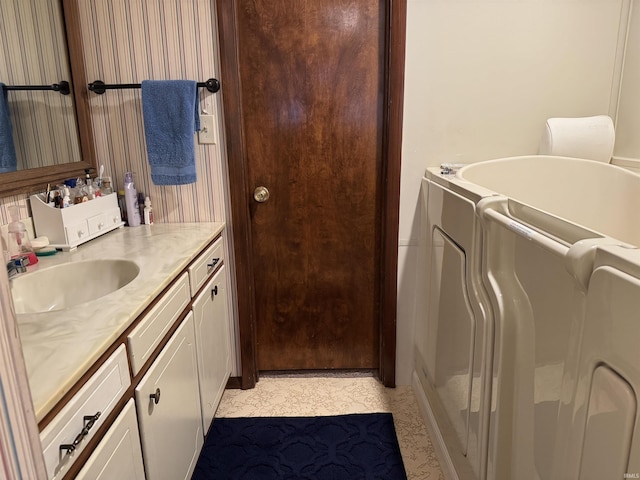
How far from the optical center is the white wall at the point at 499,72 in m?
1.90

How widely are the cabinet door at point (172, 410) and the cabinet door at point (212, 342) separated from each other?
0.25 feet

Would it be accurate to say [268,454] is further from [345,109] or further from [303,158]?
[345,109]

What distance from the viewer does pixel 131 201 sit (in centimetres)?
197

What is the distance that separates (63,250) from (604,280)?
1607mm

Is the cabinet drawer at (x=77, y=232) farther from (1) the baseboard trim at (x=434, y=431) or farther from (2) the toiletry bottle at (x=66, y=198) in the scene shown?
(1) the baseboard trim at (x=434, y=431)

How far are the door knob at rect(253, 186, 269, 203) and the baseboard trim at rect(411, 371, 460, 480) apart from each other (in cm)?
113

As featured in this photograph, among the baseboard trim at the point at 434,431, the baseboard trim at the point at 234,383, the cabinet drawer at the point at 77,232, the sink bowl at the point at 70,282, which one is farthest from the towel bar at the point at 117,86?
the baseboard trim at the point at 434,431

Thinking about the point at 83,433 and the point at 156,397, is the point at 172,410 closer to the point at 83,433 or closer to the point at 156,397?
the point at 156,397

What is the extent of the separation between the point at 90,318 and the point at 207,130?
3.84ft

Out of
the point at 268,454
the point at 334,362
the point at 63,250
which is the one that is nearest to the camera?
the point at 63,250

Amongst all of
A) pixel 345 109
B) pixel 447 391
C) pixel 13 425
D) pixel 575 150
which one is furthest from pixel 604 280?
pixel 345 109

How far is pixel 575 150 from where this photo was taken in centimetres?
189

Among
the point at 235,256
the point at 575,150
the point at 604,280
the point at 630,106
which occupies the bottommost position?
the point at 235,256

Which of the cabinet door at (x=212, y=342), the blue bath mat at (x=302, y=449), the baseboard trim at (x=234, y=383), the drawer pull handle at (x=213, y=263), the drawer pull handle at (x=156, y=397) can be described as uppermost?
the drawer pull handle at (x=213, y=263)
